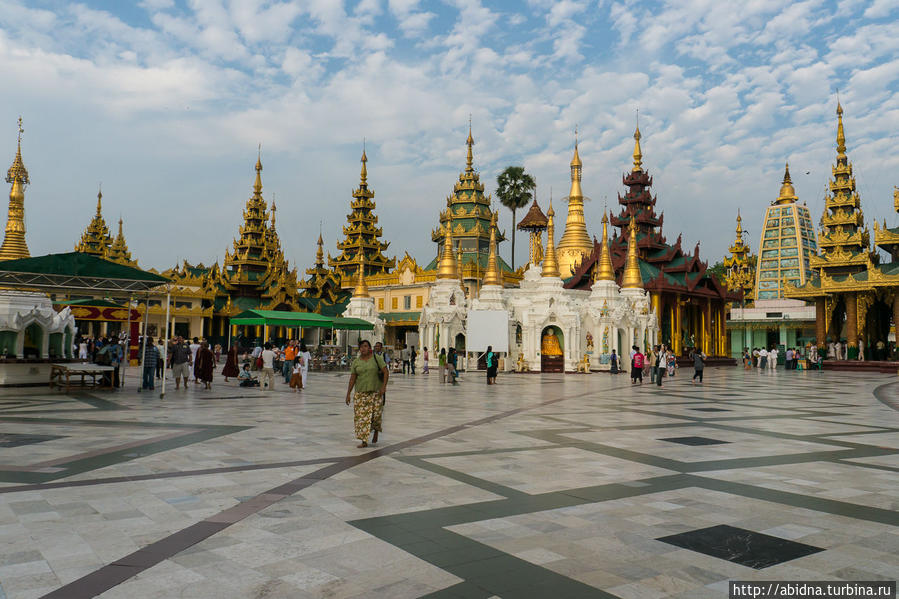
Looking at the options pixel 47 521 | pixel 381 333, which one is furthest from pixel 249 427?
pixel 381 333

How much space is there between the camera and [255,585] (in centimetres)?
389

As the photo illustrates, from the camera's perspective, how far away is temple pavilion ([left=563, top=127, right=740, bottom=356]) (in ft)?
149

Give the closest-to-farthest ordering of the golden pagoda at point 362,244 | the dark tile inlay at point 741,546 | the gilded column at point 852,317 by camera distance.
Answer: the dark tile inlay at point 741,546
the gilded column at point 852,317
the golden pagoda at point 362,244

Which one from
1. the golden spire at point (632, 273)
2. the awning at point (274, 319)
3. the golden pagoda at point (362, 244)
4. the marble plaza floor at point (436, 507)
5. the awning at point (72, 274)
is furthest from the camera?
the golden pagoda at point (362, 244)

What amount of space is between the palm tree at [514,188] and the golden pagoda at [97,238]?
35485 mm

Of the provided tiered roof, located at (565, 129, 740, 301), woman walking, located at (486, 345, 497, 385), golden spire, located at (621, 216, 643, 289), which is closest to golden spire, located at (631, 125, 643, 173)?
tiered roof, located at (565, 129, 740, 301)

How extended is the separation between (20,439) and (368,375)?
16.0 feet

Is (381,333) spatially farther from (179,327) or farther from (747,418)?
(747,418)

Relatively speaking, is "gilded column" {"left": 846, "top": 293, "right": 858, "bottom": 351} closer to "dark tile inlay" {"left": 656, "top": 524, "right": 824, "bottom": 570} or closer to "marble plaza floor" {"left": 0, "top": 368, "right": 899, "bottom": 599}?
"marble plaza floor" {"left": 0, "top": 368, "right": 899, "bottom": 599}

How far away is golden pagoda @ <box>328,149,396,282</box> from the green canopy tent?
A: 42.7 m

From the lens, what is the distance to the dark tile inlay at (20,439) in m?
8.67

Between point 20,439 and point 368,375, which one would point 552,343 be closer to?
point 368,375

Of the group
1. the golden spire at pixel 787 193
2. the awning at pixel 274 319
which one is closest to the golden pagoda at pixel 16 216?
the awning at pixel 274 319

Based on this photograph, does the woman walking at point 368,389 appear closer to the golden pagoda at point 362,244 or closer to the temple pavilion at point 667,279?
the temple pavilion at point 667,279
